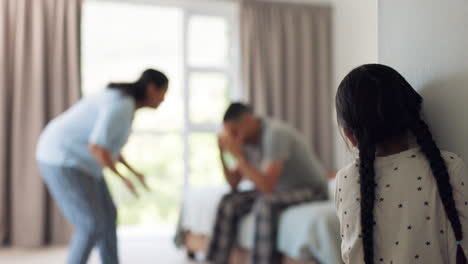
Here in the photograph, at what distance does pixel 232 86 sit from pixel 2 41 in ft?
6.30

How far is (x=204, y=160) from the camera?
196 inches

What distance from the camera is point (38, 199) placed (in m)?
3.72

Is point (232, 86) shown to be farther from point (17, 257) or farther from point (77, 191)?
point (77, 191)

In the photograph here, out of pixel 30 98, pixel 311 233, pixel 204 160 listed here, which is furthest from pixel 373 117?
pixel 204 160

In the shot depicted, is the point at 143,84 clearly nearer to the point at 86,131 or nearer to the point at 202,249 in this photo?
the point at 86,131

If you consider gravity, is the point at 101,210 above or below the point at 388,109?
below

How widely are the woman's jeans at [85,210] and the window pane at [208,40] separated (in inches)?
94.3

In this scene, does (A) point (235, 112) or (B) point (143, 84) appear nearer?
(B) point (143, 84)

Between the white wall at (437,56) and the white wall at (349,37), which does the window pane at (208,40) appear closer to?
the white wall at (349,37)

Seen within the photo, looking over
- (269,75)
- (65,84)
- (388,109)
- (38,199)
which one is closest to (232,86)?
(269,75)

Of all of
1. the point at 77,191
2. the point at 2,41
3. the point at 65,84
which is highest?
the point at 2,41

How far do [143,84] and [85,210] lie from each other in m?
0.63

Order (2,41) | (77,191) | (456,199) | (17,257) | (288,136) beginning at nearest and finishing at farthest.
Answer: (456,199)
(77,191)
(288,136)
(17,257)
(2,41)

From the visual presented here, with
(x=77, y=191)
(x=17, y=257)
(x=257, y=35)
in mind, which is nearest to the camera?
(x=77, y=191)
